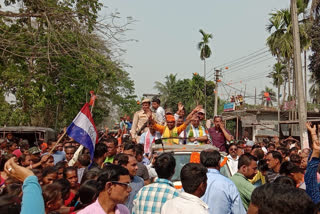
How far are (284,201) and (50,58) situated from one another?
12665 mm

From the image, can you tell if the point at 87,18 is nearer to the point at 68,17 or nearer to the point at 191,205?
the point at 68,17

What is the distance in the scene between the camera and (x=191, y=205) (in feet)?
10.3

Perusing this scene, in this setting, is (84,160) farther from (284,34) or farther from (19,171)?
(284,34)

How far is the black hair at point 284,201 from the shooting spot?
84.7 inches

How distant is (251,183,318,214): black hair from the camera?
215 centimetres

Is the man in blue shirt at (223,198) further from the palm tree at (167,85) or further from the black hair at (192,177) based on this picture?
the palm tree at (167,85)

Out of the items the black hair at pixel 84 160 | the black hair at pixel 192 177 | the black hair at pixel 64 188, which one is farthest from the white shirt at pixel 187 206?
the black hair at pixel 84 160

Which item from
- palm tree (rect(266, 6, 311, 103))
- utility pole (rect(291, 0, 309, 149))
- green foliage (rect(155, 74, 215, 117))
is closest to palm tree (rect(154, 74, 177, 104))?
green foliage (rect(155, 74, 215, 117))

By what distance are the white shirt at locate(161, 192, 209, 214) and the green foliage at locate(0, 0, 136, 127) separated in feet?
19.4

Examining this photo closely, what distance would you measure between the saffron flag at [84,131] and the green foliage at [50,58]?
6.76ft

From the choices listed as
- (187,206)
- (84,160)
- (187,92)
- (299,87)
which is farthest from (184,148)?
(187,92)

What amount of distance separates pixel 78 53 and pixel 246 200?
591cm

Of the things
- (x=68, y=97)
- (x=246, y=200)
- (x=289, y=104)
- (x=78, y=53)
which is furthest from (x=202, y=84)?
(x=246, y=200)

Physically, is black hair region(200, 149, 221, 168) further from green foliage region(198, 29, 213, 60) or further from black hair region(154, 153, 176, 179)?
green foliage region(198, 29, 213, 60)
